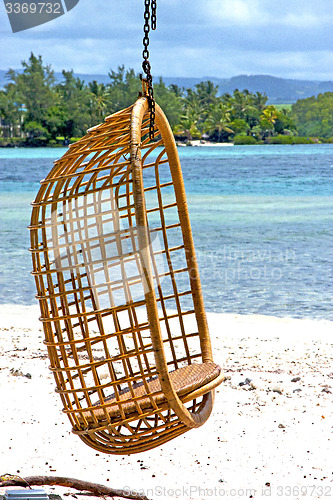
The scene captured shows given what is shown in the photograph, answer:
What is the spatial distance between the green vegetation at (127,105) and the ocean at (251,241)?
66.8 feet

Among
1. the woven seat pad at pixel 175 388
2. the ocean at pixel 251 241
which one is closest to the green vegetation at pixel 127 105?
the ocean at pixel 251 241

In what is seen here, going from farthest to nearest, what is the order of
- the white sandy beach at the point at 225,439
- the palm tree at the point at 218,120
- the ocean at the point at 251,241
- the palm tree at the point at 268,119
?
the palm tree at the point at 268,119
the palm tree at the point at 218,120
the ocean at the point at 251,241
the white sandy beach at the point at 225,439

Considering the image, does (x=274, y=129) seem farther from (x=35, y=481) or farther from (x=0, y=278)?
(x=35, y=481)

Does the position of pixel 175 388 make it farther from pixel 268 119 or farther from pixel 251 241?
pixel 268 119

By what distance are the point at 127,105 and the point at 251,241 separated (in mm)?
41660

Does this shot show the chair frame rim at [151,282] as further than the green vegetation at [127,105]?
No

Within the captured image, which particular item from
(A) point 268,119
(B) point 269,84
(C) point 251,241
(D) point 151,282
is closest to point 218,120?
(A) point 268,119

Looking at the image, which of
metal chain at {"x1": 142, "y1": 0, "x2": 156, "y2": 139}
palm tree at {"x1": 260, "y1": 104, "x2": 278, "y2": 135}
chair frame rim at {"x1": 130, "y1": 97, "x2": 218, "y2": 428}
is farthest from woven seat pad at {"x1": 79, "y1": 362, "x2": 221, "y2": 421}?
palm tree at {"x1": 260, "y1": 104, "x2": 278, "y2": 135}

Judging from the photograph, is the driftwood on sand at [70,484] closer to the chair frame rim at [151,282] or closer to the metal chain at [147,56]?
the chair frame rim at [151,282]

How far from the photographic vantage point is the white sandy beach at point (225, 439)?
230cm

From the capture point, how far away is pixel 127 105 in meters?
50.3

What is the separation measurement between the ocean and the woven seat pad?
3288 mm

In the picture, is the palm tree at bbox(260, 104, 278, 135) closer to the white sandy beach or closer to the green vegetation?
the green vegetation

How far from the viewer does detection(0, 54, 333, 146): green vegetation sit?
47500 millimetres
